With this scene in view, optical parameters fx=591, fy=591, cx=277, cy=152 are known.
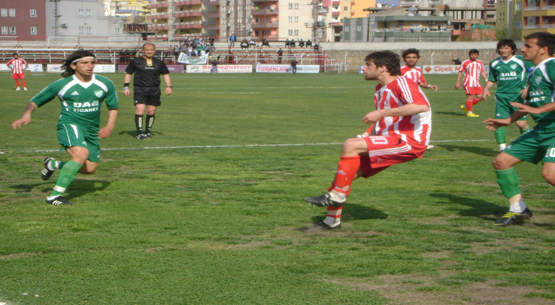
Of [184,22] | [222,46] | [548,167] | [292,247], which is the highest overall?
[184,22]

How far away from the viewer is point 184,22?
136 m

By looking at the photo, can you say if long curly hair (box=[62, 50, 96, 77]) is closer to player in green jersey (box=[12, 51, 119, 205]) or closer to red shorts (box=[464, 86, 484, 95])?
player in green jersey (box=[12, 51, 119, 205])

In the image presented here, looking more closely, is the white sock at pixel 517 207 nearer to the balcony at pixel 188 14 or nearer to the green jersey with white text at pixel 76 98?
the green jersey with white text at pixel 76 98

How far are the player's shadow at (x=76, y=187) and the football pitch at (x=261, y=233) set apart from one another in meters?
0.03

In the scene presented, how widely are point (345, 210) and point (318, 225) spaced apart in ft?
2.76

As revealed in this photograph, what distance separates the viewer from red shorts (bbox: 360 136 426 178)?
18.1 feet

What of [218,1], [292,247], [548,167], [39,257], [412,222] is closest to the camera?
[39,257]

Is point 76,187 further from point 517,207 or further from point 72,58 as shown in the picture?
point 517,207

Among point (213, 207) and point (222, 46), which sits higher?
point (222, 46)

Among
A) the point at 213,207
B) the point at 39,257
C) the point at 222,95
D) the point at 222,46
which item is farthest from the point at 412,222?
the point at 222,46

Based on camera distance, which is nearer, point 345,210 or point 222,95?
point 345,210

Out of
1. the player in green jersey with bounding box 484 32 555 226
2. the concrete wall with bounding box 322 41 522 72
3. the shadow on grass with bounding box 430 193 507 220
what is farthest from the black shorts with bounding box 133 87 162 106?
the concrete wall with bounding box 322 41 522 72

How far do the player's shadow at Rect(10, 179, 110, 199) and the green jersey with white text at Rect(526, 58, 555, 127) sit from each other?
534 centimetres

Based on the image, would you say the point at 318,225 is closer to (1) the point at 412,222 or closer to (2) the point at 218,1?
(1) the point at 412,222
